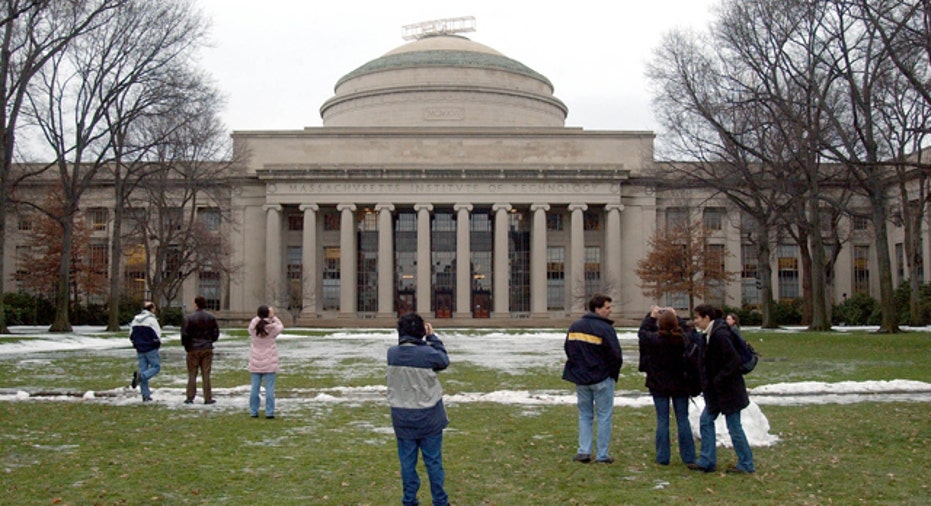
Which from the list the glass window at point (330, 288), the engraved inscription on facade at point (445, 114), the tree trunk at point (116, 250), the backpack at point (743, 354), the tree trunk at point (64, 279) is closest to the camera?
the backpack at point (743, 354)

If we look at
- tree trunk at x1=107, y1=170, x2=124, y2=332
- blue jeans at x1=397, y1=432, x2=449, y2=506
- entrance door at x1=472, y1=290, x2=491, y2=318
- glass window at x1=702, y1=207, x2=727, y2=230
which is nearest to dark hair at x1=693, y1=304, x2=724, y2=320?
blue jeans at x1=397, y1=432, x2=449, y2=506

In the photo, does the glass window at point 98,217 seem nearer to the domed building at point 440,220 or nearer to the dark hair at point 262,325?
the domed building at point 440,220

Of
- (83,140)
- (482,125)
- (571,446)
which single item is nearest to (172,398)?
(571,446)

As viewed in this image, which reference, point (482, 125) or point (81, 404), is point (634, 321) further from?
point (81, 404)

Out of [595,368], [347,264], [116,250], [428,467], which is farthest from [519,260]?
[428,467]

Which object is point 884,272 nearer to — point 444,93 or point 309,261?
point 309,261

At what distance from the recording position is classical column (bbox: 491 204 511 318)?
7519 cm

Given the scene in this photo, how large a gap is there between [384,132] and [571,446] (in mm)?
68075

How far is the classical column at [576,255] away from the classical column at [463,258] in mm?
8559

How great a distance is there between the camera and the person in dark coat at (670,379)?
11.0 meters

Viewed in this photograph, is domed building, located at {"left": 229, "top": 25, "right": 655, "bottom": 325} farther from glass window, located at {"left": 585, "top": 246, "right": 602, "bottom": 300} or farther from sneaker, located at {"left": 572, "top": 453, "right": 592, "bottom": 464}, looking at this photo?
sneaker, located at {"left": 572, "top": 453, "right": 592, "bottom": 464}

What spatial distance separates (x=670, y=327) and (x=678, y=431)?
49.6 inches

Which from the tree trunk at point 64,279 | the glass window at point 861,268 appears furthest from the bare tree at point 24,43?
the glass window at point 861,268

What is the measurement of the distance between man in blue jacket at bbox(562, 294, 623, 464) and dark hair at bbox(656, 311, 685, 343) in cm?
57
